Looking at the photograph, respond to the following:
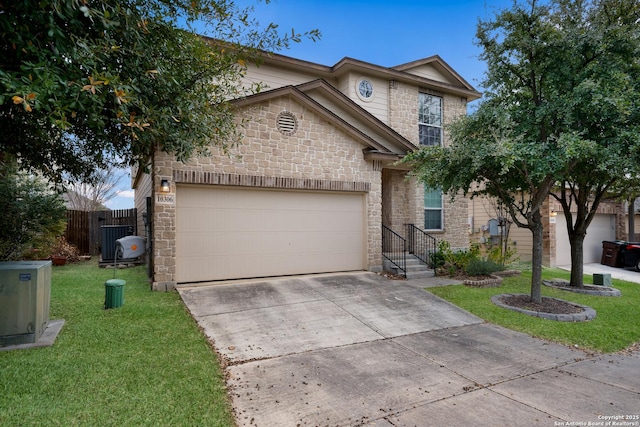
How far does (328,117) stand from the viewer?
949 centimetres

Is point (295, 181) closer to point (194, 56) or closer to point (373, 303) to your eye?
point (373, 303)

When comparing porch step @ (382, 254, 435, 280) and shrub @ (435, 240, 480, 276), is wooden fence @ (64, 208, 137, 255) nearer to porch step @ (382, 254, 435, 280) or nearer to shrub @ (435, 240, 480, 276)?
porch step @ (382, 254, 435, 280)

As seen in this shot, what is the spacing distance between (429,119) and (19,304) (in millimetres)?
12798

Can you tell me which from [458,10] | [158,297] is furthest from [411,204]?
[158,297]

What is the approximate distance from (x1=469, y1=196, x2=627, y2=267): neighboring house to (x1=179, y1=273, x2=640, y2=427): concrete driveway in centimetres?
995

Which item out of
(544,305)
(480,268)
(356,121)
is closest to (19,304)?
(544,305)

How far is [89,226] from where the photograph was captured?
557 inches

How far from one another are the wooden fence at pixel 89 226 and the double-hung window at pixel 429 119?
11.6 m

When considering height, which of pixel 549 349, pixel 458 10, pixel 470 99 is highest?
pixel 458 10

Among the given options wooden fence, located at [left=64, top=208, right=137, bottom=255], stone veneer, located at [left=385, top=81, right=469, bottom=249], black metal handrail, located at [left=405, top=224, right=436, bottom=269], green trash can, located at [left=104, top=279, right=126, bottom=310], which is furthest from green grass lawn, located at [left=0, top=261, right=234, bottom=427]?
wooden fence, located at [left=64, top=208, right=137, bottom=255]

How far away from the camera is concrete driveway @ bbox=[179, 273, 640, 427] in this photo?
3.41 m

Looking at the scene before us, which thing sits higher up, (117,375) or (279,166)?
(279,166)

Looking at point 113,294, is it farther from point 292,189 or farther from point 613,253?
point 613,253

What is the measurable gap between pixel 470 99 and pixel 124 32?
44.4 ft
